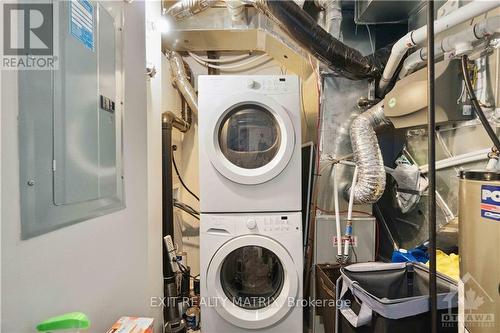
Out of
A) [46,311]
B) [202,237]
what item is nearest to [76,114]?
[46,311]

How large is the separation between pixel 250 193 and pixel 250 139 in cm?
34

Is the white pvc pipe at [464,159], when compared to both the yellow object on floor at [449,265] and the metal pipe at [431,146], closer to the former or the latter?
the yellow object on floor at [449,265]

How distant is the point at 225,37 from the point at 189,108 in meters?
0.68

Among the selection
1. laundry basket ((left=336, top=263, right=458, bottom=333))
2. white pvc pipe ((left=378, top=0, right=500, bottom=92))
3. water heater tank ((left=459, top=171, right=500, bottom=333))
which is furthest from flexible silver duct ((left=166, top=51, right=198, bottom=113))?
water heater tank ((left=459, top=171, right=500, bottom=333))

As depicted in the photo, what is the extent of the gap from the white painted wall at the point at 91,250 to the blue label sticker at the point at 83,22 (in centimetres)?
24

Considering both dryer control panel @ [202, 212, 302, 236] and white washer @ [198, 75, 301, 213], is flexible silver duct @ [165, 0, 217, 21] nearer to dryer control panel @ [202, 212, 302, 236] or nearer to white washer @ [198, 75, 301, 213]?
white washer @ [198, 75, 301, 213]

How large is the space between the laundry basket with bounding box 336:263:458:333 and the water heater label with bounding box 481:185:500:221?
1.20 feet

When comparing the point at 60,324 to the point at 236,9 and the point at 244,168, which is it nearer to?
the point at 244,168

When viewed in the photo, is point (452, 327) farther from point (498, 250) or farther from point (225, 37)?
point (225, 37)

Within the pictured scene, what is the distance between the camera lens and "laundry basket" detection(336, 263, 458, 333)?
0.89 metres

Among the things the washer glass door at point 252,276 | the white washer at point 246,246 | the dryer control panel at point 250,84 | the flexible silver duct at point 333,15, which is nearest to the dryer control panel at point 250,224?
the white washer at point 246,246

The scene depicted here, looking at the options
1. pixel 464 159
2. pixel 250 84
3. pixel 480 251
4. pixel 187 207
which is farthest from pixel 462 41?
pixel 187 207

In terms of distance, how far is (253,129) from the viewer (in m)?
1.55

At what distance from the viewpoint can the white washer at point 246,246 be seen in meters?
1.40
